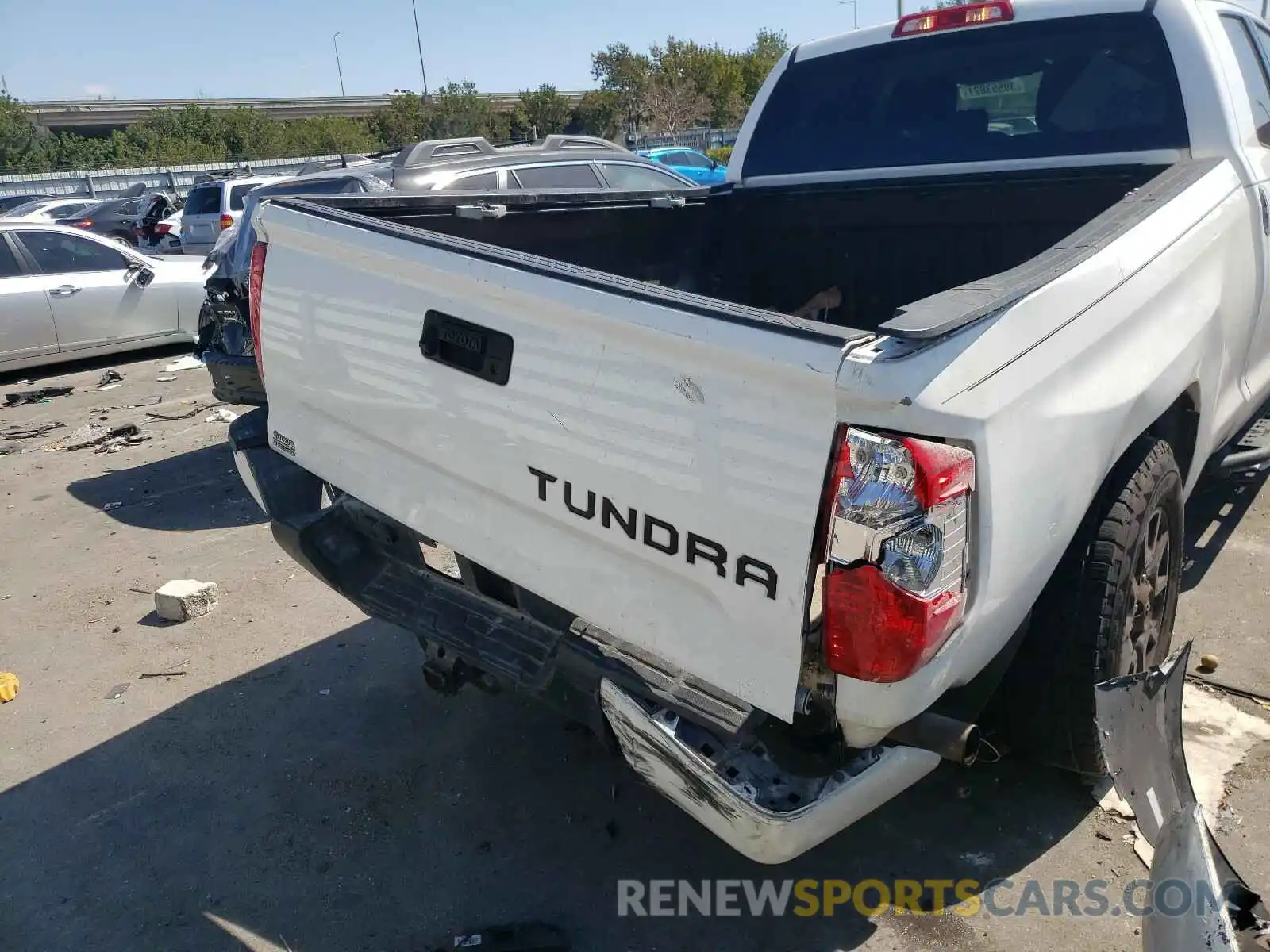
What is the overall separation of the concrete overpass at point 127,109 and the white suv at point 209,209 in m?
54.7

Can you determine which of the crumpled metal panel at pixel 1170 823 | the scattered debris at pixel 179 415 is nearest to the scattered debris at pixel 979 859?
the crumpled metal panel at pixel 1170 823

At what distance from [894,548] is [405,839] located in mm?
1946

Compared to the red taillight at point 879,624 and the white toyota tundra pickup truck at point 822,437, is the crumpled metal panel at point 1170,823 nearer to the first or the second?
the white toyota tundra pickup truck at point 822,437

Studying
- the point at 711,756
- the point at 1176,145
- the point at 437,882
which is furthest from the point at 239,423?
the point at 1176,145

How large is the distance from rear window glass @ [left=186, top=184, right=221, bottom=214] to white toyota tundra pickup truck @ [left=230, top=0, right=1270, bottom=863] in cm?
1368

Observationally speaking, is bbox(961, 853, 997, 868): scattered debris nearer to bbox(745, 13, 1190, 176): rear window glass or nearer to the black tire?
the black tire

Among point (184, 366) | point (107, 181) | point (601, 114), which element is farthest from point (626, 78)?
point (184, 366)

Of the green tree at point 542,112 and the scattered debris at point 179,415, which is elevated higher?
the green tree at point 542,112

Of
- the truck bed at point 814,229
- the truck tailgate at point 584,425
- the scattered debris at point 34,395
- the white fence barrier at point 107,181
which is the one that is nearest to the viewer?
the truck tailgate at point 584,425

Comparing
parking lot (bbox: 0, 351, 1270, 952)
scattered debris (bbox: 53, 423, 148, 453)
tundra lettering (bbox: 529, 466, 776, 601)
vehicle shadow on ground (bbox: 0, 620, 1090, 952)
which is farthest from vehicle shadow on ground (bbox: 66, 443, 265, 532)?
tundra lettering (bbox: 529, 466, 776, 601)

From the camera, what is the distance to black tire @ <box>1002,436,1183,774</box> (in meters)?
2.47

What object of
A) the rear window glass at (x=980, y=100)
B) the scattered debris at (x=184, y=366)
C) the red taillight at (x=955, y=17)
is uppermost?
the red taillight at (x=955, y=17)

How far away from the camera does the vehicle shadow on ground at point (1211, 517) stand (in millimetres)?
4243

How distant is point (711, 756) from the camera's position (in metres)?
2.05
